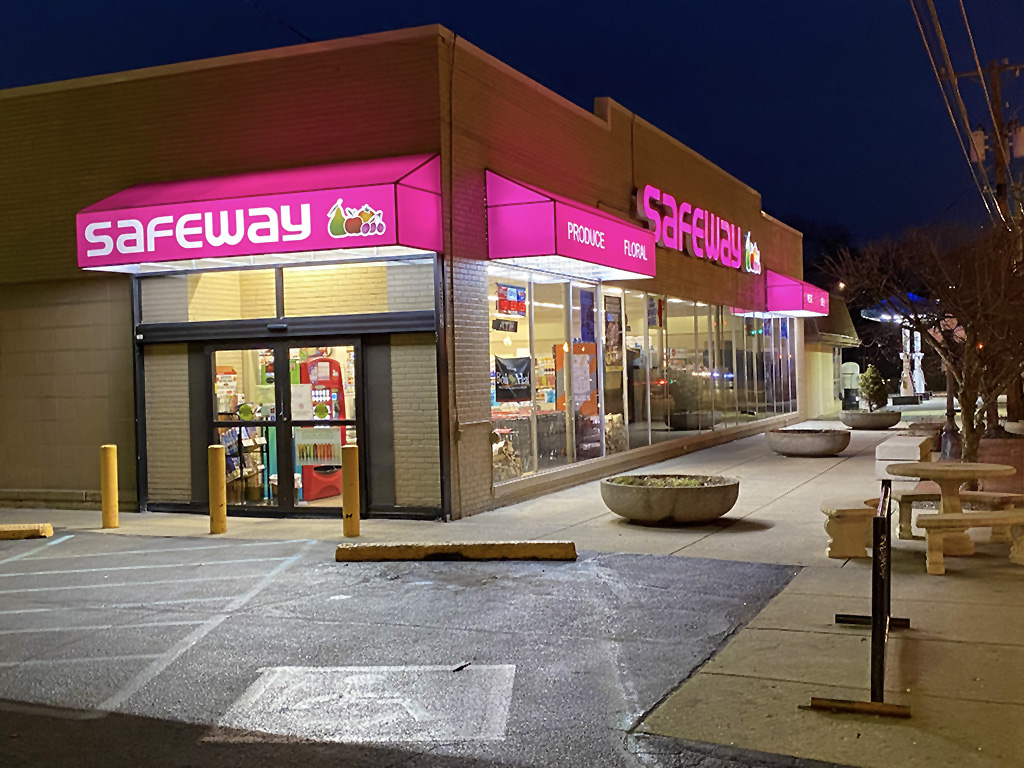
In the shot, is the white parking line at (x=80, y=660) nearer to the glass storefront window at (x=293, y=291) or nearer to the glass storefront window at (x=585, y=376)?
the glass storefront window at (x=293, y=291)

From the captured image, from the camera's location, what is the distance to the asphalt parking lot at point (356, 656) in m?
5.16

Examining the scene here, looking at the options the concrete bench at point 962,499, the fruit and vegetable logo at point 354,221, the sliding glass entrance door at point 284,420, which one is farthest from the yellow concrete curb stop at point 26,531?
the concrete bench at point 962,499

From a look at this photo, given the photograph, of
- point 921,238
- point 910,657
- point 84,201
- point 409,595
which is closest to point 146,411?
point 84,201

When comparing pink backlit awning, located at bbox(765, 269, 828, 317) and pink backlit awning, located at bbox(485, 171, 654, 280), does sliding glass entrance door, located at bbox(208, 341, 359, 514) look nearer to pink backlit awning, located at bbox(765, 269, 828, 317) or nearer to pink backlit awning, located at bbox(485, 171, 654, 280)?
pink backlit awning, located at bbox(485, 171, 654, 280)

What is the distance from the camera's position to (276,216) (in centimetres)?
1158

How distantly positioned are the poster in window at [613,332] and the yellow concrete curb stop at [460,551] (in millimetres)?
7737

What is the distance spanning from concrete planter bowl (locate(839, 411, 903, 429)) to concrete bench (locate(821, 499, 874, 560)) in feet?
57.5

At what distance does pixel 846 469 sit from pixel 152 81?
39.7 ft

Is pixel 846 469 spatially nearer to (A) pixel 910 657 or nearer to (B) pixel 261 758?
(A) pixel 910 657

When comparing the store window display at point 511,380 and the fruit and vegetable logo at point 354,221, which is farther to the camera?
the store window display at point 511,380

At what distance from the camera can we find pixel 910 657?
6258mm

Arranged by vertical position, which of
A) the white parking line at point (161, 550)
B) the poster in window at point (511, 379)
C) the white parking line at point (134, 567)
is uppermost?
the poster in window at point (511, 379)

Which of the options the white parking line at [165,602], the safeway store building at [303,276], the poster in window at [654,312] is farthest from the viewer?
the poster in window at [654,312]

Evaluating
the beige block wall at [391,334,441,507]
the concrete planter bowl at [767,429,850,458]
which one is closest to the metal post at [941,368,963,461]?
the concrete planter bowl at [767,429,850,458]
